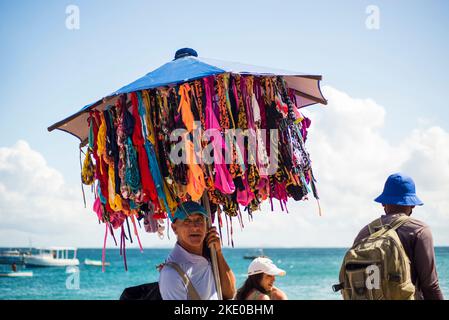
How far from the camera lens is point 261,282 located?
4879mm

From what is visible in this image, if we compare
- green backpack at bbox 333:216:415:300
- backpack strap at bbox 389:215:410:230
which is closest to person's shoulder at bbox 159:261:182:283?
green backpack at bbox 333:216:415:300

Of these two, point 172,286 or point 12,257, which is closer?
point 172,286

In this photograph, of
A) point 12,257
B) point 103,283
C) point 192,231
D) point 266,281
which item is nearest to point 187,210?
point 192,231

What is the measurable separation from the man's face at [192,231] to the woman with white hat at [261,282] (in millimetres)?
1104

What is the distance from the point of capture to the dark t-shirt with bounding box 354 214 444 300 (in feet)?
11.3

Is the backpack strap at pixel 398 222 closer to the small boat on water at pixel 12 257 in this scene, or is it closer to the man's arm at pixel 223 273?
the man's arm at pixel 223 273

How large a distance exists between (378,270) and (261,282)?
164 cm

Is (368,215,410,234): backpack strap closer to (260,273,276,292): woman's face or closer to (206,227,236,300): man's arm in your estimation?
(206,227,236,300): man's arm

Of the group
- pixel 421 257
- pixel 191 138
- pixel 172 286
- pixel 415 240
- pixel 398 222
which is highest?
pixel 191 138

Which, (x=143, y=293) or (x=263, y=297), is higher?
(x=143, y=293)

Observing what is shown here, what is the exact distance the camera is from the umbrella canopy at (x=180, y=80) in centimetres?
360

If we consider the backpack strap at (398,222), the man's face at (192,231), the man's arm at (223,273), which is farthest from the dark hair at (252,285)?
the backpack strap at (398,222)

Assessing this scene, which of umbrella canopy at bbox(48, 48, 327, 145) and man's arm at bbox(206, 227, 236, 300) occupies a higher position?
umbrella canopy at bbox(48, 48, 327, 145)

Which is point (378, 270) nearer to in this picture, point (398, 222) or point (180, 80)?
point (398, 222)
